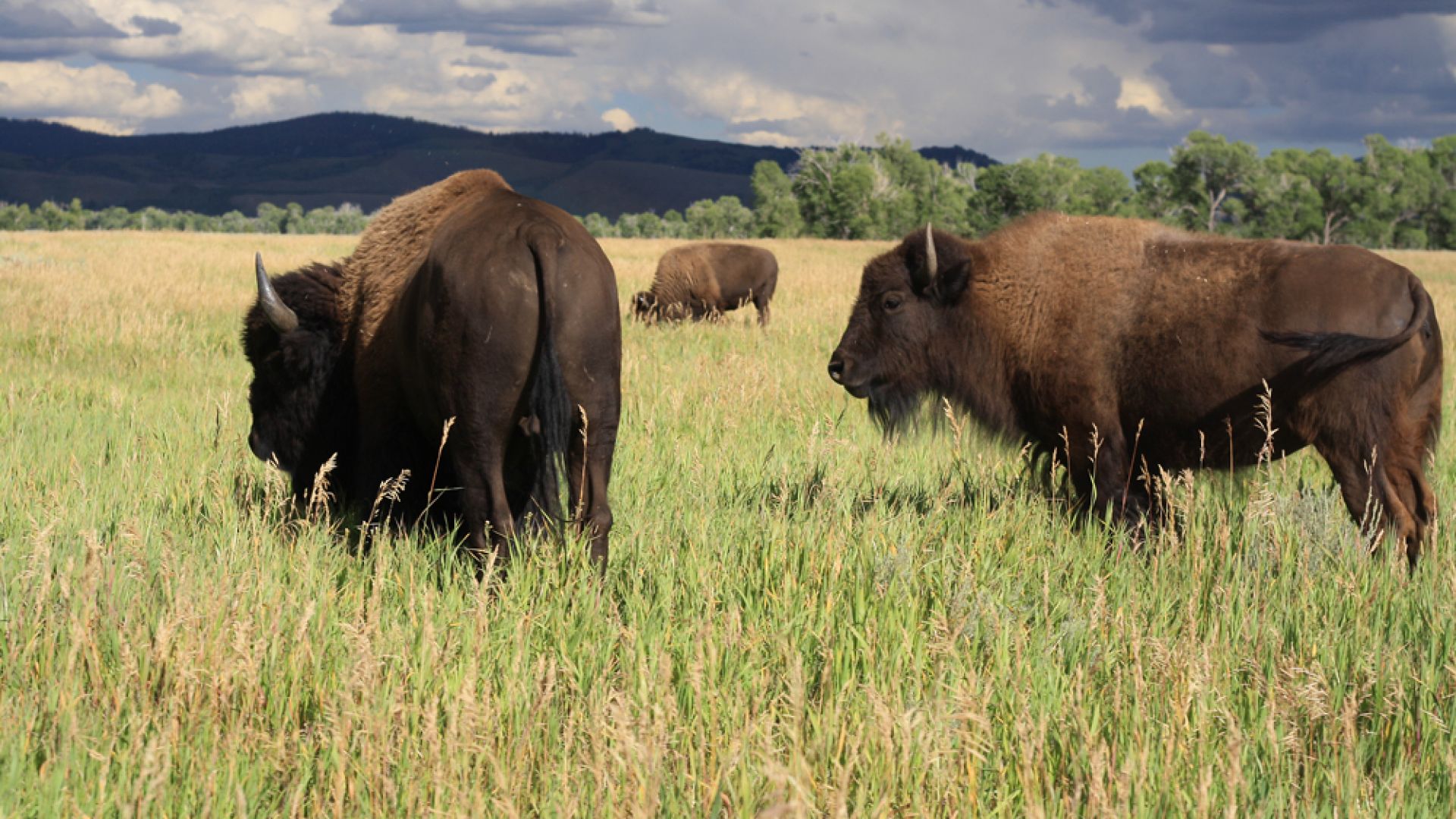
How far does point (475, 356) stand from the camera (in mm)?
4168

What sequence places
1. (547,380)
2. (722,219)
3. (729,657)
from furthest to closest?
(722,219) → (547,380) → (729,657)

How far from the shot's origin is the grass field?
100 inches

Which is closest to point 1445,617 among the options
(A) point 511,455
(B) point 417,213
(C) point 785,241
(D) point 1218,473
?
(D) point 1218,473

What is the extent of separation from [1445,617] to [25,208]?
142 m

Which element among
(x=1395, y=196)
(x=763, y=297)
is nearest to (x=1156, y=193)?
(x=1395, y=196)

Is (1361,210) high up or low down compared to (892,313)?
up

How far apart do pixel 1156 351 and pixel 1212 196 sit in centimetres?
10245

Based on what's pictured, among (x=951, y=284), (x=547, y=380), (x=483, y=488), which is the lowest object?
(x=483, y=488)

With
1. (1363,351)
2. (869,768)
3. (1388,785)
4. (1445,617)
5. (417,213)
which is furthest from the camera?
(417,213)

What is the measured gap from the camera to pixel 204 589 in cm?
316

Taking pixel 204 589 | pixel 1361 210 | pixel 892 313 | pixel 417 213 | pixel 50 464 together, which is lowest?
pixel 50 464

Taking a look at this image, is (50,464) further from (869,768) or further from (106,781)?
(869,768)

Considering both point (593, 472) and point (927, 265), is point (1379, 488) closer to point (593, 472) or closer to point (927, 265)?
point (927, 265)

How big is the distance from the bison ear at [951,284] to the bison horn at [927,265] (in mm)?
46
